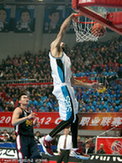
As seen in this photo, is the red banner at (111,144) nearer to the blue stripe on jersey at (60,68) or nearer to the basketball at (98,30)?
the basketball at (98,30)

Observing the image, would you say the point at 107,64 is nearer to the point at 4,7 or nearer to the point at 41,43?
the point at 41,43

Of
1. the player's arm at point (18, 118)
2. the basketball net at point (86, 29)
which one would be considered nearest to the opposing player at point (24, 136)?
the player's arm at point (18, 118)

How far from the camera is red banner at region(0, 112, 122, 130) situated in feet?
57.5

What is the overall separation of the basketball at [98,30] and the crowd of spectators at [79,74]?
896 cm

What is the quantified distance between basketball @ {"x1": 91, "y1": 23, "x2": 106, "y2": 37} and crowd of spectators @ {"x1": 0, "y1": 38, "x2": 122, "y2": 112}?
29.4 feet

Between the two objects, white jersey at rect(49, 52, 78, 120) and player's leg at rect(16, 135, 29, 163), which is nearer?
white jersey at rect(49, 52, 78, 120)

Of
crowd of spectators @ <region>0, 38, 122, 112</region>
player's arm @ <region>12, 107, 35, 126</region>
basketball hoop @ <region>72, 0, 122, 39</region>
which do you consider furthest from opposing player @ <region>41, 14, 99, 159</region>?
crowd of spectators @ <region>0, 38, 122, 112</region>

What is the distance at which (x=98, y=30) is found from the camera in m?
9.88

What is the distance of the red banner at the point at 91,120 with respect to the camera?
17516 millimetres

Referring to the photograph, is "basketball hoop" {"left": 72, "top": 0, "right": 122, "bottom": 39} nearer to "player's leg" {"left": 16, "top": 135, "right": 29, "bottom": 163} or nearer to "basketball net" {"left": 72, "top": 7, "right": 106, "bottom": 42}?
"basketball net" {"left": 72, "top": 7, "right": 106, "bottom": 42}

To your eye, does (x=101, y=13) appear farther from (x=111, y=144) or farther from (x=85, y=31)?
(x=111, y=144)

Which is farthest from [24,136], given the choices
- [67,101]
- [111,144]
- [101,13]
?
[111,144]

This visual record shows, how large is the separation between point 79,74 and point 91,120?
562 centimetres

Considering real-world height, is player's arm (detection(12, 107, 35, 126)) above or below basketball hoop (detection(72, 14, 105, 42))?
below
